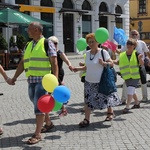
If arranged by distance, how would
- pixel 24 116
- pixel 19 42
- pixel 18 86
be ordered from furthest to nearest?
pixel 19 42 < pixel 18 86 < pixel 24 116

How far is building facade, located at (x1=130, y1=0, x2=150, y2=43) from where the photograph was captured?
51144mm

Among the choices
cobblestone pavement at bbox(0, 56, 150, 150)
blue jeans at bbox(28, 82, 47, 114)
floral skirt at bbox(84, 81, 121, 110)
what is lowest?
cobblestone pavement at bbox(0, 56, 150, 150)

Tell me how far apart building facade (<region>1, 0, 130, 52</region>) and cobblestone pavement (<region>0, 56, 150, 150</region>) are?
18169 millimetres

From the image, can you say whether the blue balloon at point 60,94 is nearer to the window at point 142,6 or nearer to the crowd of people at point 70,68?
the crowd of people at point 70,68

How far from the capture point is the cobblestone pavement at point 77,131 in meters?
5.13

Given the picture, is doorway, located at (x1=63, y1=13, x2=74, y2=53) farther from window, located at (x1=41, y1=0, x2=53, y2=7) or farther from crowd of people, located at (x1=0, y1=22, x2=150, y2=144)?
crowd of people, located at (x1=0, y1=22, x2=150, y2=144)

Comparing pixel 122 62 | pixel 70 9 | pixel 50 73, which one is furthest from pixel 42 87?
pixel 70 9

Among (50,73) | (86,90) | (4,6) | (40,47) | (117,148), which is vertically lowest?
(117,148)

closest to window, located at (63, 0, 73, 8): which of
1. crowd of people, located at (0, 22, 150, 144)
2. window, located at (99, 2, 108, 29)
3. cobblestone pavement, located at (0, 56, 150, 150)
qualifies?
window, located at (99, 2, 108, 29)

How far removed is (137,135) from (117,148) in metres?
0.74

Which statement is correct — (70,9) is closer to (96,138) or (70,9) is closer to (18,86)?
(18,86)

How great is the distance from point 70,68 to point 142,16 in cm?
4752

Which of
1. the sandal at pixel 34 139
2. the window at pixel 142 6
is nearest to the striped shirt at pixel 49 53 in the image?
the sandal at pixel 34 139

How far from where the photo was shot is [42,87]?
5.21m
